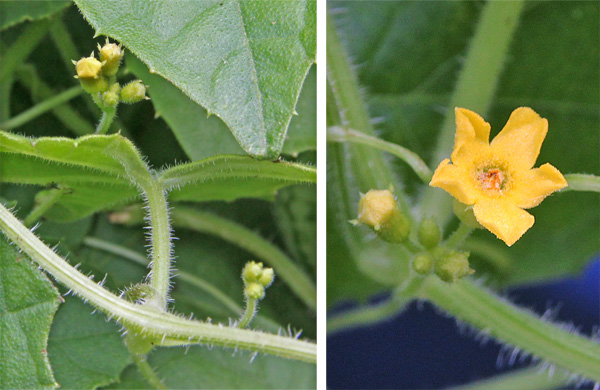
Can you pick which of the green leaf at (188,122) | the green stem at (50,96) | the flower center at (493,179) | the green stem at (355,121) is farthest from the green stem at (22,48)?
the flower center at (493,179)

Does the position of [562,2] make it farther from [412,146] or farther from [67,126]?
[67,126]

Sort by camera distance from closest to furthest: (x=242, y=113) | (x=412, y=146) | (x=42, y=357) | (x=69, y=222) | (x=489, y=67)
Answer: (x=242, y=113), (x=42, y=357), (x=69, y=222), (x=489, y=67), (x=412, y=146)

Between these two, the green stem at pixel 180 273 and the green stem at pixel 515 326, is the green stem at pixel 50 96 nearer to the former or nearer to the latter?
the green stem at pixel 180 273

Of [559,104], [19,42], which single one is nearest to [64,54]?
[19,42]

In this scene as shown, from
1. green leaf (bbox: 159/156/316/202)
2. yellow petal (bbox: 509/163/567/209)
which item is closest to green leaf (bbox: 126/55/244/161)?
green leaf (bbox: 159/156/316/202)

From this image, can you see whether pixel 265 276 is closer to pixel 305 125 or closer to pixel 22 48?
pixel 305 125

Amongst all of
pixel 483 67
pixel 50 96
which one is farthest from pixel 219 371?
pixel 483 67

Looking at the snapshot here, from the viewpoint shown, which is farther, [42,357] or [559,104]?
[559,104]
